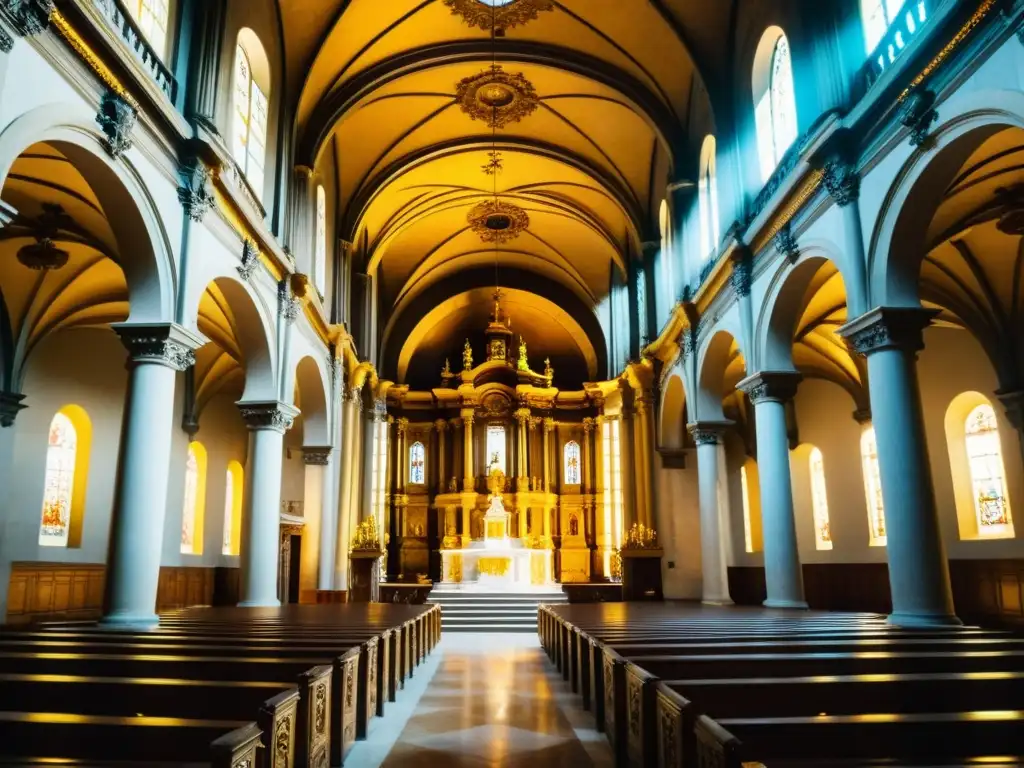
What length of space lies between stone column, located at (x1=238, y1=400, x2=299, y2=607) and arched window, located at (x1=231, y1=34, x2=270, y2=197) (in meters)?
4.24

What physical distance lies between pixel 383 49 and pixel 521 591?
13.8m

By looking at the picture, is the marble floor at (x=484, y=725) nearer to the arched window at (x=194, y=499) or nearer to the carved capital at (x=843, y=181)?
the carved capital at (x=843, y=181)

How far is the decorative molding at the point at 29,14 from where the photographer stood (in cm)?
711

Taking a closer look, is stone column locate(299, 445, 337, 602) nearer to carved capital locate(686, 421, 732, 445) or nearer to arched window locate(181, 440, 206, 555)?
arched window locate(181, 440, 206, 555)

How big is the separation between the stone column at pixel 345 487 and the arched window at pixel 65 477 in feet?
19.3

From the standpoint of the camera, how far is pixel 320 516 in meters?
19.2

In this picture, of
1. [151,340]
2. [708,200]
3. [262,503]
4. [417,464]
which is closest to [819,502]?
[708,200]

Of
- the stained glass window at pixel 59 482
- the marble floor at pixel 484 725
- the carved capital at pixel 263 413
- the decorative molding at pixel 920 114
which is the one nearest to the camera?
the marble floor at pixel 484 725

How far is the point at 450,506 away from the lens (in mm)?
29344

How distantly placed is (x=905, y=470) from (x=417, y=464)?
2305cm

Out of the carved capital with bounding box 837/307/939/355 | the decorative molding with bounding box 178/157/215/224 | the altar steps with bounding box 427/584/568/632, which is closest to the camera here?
the carved capital with bounding box 837/307/939/355

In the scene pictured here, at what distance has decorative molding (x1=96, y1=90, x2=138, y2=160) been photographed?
8.98 metres

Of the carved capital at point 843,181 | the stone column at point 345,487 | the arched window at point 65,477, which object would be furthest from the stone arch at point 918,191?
the arched window at point 65,477

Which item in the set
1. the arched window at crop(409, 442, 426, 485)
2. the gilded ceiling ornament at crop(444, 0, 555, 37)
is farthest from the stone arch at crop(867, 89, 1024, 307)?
the arched window at crop(409, 442, 426, 485)
